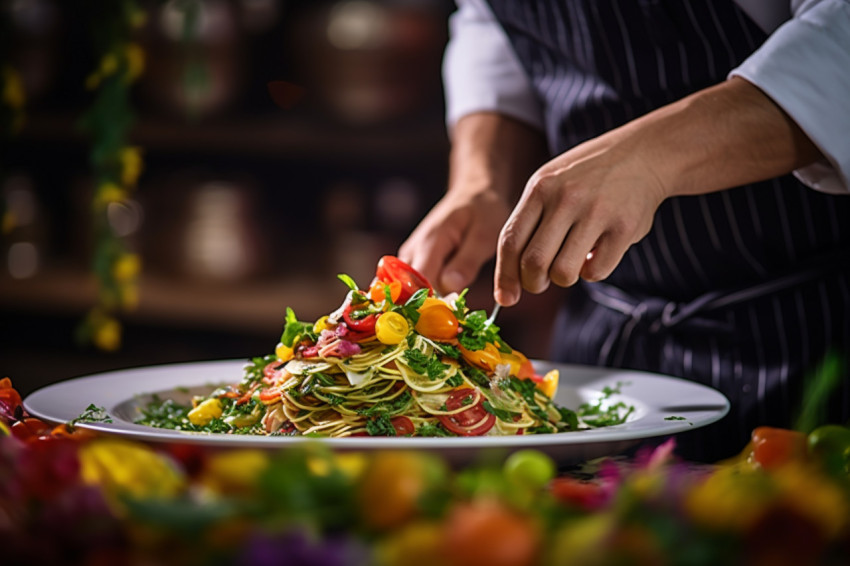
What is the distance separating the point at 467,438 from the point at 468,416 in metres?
0.23

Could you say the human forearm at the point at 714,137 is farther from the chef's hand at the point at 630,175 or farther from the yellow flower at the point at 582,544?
the yellow flower at the point at 582,544

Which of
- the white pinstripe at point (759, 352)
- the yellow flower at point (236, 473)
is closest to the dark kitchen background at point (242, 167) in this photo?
the white pinstripe at point (759, 352)

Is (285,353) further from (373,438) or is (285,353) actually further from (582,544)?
(582,544)

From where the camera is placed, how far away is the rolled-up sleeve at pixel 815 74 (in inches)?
36.9

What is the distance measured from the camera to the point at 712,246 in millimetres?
1279

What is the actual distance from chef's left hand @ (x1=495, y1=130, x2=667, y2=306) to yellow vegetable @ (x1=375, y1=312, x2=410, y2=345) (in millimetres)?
121

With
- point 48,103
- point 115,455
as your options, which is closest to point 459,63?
point 115,455

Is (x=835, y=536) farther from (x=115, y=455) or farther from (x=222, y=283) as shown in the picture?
(x=222, y=283)

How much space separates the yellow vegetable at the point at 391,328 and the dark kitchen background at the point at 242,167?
4.39 ft

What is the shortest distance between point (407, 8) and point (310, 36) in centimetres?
25

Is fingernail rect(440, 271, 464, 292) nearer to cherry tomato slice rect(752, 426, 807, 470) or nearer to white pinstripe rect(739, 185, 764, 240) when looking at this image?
white pinstripe rect(739, 185, 764, 240)

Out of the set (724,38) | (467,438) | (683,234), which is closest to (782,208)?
(683,234)

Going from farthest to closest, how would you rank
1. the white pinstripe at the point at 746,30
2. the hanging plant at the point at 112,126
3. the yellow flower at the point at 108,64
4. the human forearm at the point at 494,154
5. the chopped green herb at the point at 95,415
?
the hanging plant at the point at 112,126, the yellow flower at the point at 108,64, the human forearm at the point at 494,154, the white pinstripe at the point at 746,30, the chopped green herb at the point at 95,415

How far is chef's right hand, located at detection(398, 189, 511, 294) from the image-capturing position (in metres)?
1.28
